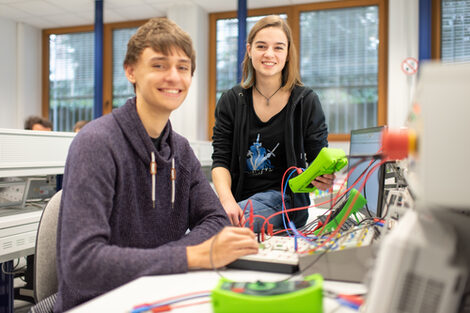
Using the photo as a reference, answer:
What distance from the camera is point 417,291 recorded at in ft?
1.56

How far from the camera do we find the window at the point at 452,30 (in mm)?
4254

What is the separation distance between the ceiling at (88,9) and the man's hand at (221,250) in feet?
14.5

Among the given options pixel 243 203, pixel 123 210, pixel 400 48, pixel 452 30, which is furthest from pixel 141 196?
pixel 452 30

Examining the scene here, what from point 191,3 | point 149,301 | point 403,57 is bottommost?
point 149,301

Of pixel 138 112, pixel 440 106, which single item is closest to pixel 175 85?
pixel 138 112

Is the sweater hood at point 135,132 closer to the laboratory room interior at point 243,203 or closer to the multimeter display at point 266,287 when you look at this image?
the laboratory room interior at point 243,203

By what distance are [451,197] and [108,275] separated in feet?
1.97

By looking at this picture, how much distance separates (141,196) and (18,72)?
564cm

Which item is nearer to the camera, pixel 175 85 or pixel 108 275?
pixel 108 275

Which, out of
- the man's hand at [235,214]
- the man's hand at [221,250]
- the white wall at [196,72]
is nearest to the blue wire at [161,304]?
the man's hand at [221,250]

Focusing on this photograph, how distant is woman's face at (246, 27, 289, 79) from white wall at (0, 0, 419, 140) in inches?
89.8

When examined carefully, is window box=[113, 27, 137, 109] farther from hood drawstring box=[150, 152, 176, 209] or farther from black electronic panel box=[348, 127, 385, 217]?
hood drawstring box=[150, 152, 176, 209]

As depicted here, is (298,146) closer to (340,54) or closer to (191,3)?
(340,54)

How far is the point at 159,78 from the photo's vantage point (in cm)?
98
